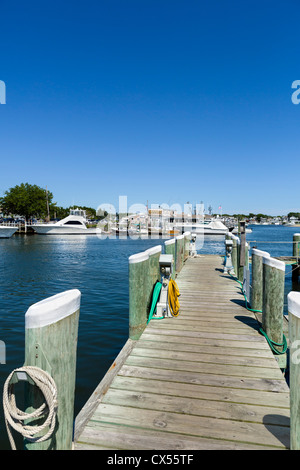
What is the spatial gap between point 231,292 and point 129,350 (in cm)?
421

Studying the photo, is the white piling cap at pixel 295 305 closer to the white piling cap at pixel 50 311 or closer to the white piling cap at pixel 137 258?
the white piling cap at pixel 50 311

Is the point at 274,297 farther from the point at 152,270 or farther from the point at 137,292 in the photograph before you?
the point at 152,270

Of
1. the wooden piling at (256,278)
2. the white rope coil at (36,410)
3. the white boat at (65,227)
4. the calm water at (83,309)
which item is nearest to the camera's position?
→ the white rope coil at (36,410)

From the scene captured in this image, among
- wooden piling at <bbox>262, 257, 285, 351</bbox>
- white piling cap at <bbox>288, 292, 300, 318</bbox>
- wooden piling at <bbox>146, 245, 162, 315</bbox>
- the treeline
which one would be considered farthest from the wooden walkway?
the treeline

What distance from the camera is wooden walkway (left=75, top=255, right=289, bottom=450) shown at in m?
2.54

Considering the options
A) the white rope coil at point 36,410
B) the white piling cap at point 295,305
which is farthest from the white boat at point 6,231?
the white piling cap at point 295,305

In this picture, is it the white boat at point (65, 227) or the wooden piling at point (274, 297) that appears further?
the white boat at point (65, 227)

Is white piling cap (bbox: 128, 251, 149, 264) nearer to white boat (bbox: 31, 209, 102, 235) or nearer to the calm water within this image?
the calm water

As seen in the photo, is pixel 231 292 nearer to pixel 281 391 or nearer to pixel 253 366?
pixel 253 366

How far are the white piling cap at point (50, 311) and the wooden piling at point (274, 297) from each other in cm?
318

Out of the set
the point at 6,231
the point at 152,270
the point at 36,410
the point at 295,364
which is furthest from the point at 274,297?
the point at 6,231

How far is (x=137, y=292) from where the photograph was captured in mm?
4777

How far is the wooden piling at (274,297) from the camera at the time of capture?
4.30m

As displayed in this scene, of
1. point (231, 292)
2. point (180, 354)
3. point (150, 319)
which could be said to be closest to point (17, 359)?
point (150, 319)
